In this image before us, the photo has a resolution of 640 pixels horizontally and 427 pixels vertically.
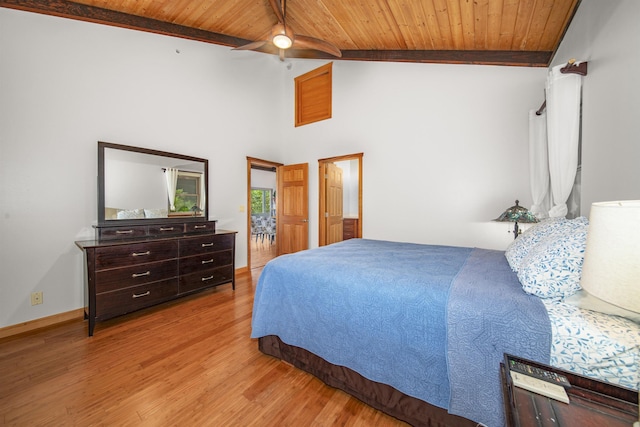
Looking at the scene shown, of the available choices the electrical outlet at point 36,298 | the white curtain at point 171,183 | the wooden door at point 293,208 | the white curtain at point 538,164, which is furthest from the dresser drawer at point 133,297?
the white curtain at point 538,164

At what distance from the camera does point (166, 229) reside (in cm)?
Answer: 305

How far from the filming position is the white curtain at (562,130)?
6.48ft

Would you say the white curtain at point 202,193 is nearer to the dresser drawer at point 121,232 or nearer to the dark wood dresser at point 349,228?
the dresser drawer at point 121,232

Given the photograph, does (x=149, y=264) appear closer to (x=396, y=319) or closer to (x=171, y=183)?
(x=171, y=183)

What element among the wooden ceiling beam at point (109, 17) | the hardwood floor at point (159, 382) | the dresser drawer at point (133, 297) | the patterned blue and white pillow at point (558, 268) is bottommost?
the hardwood floor at point (159, 382)

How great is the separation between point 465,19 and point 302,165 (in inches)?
120

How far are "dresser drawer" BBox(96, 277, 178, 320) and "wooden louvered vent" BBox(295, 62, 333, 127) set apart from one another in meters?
3.53

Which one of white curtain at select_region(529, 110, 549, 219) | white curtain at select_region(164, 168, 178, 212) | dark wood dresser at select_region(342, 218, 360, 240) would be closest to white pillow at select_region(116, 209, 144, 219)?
white curtain at select_region(164, 168, 178, 212)

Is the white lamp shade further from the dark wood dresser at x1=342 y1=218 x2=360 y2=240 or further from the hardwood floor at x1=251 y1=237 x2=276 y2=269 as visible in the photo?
the dark wood dresser at x1=342 y1=218 x2=360 y2=240

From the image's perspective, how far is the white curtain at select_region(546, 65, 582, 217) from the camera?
1.98 metres

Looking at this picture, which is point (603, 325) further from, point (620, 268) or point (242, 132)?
point (242, 132)

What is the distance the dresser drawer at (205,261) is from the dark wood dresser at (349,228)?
319 centimetres

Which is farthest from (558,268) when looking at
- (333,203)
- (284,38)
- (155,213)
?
(333,203)

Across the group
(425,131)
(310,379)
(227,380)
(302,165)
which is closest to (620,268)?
(310,379)
